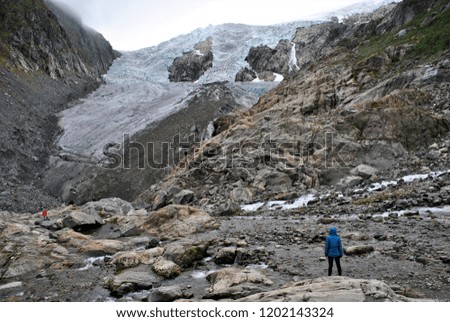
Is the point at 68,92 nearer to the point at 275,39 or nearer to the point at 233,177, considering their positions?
the point at 275,39

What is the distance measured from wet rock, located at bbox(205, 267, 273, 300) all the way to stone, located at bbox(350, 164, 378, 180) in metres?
14.7

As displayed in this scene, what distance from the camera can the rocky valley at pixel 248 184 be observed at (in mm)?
10484

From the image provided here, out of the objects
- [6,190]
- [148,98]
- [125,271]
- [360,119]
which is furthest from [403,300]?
[148,98]

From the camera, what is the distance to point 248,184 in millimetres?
28016

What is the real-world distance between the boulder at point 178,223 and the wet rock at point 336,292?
10.7 meters

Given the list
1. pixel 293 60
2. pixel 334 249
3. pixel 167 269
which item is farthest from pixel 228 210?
pixel 293 60

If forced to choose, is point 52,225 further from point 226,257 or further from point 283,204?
point 226,257

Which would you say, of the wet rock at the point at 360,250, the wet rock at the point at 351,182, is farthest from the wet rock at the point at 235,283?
the wet rock at the point at 351,182

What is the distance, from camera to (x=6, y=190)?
133 feet

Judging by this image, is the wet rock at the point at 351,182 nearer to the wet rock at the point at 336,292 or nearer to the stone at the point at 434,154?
the stone at the point at 434,154

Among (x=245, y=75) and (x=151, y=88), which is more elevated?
(x=245, y=75)

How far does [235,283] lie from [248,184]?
18.9 m

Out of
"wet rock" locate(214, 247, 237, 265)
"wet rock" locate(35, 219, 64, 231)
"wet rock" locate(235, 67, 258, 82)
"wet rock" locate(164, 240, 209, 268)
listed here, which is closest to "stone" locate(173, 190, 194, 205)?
"wet rock" locate(35, 219, 64, 231)

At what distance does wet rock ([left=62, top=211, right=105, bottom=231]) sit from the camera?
22.7 metres
